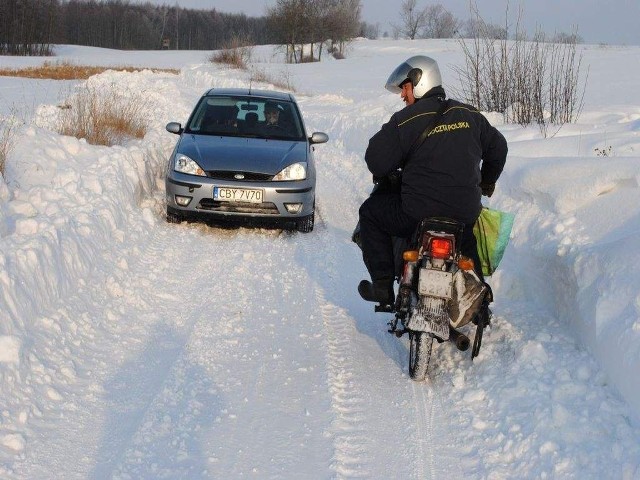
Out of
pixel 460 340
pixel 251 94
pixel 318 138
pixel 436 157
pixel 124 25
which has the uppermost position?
pixel 124 25

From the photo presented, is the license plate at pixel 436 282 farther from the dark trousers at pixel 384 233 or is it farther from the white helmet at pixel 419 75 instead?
the white helmet at pixel 419 75

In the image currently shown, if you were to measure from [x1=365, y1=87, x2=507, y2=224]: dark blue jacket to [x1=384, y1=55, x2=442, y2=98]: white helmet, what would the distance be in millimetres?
77

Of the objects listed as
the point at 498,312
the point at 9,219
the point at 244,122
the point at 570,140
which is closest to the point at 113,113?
the point at 244,122

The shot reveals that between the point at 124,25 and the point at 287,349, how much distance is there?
11490cm

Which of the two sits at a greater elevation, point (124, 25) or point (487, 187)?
point (124, 25)

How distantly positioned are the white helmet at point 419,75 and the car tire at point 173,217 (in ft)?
14.5

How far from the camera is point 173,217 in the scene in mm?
8438

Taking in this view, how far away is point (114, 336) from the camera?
5.04 meters

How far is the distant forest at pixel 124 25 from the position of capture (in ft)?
274

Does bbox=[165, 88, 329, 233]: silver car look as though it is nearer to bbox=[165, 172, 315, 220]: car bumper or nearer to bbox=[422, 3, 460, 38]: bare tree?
bbox=[165, 172, 315, 220]: car bumper

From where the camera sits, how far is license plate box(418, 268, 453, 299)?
13.9 ft

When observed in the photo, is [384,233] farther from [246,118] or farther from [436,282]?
[246,118]

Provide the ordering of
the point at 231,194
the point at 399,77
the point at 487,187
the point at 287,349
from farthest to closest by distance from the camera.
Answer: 1. the point at 231,194
2. the point at 487,187
3. the point at 287,349
4. the point at 399,77

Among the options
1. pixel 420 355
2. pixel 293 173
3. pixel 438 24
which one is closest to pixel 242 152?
pixel 293 173
